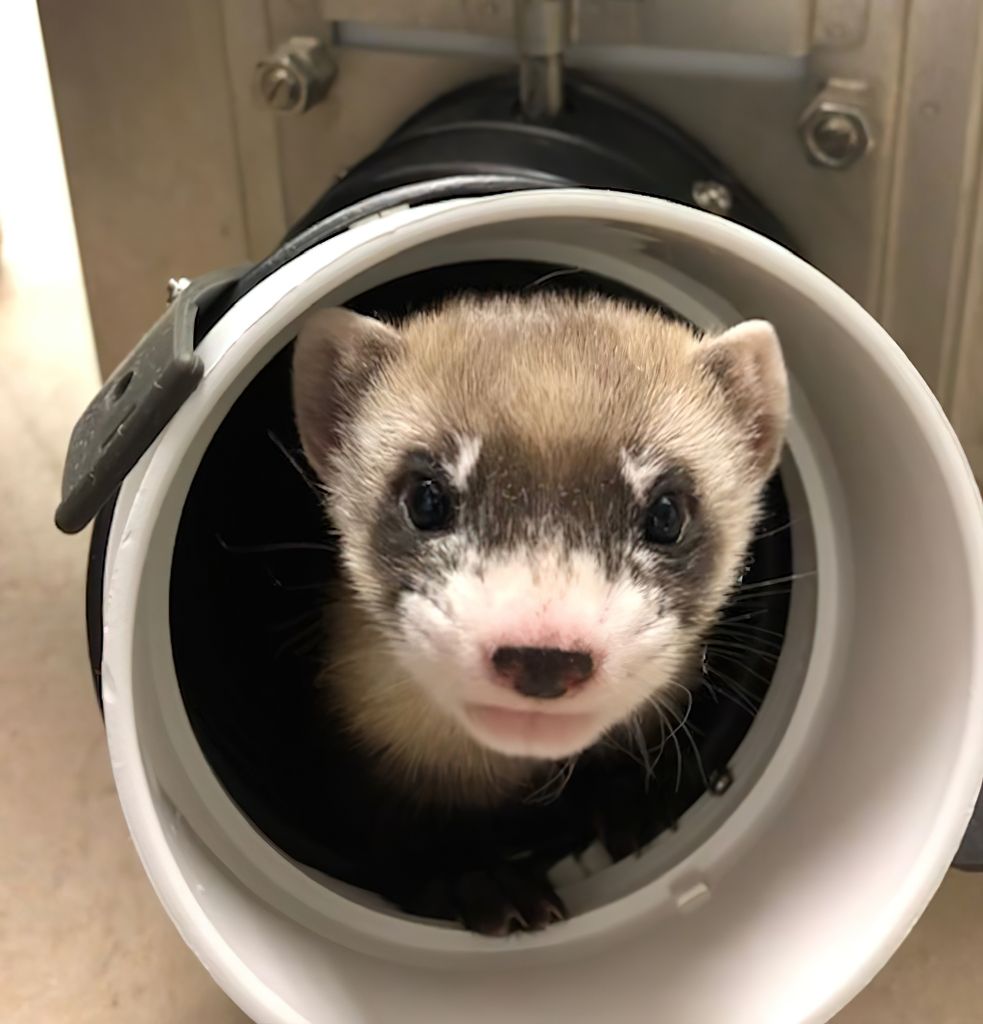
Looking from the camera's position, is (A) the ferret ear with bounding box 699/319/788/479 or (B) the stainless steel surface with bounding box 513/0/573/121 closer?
(A) the ferret ear with bounding box 699/319/788/479

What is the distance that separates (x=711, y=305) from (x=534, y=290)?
0.14m

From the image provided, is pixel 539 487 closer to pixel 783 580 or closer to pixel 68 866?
pixel 783 580

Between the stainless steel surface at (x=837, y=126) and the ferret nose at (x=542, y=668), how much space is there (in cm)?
65

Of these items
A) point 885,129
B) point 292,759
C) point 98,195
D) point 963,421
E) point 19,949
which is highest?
point 885,129

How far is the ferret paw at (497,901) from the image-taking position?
3.35 ft

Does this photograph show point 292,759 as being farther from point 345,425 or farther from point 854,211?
point 854,211

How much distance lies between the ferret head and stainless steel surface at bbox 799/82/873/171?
30 centimetres

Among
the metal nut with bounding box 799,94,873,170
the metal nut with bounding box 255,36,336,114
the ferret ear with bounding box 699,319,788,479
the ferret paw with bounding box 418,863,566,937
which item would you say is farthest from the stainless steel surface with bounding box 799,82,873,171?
the ferret paw with bounding box 418,863,566,937

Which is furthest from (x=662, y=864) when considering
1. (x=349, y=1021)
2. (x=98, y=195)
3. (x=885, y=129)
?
(x=98, y=195)

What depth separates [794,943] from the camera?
0.93 m

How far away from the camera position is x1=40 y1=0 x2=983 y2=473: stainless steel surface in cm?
117

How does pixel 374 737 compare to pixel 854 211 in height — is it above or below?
below

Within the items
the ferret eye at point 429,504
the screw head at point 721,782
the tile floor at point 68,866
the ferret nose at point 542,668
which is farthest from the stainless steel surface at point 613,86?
the ferret nose at point 542,668

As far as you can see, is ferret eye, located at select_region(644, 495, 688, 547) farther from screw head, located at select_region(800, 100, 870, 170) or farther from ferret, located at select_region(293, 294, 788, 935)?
screw head, located at select_region(800, 100, 870, 170)
